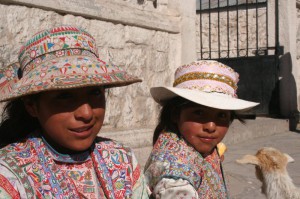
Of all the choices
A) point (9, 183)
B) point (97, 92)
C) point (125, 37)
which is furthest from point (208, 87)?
point (125, 37)

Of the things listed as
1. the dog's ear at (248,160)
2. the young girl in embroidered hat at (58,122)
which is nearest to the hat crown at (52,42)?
the young girl in embroidered hat at (58,122)

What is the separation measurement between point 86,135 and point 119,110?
3206 millimetres

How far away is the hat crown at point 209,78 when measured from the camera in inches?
85.3

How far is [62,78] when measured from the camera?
143cm

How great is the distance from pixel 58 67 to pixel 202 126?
879 millimetres

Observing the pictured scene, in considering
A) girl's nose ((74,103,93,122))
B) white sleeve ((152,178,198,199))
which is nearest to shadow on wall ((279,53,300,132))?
white sleeve ((152,178,198,199))

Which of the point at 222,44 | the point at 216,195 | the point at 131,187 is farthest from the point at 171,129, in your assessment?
the point at 222,44

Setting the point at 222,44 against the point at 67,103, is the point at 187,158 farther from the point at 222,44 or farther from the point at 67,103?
the point at 222,44

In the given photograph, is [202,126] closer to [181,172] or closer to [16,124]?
[181,172]

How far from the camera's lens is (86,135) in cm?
153

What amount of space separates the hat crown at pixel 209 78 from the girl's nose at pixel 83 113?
783 millimetres

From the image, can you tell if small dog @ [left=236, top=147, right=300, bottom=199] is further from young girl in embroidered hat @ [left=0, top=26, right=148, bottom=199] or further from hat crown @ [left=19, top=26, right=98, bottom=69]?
hat crown @ [left=19, top=26, right=98, bottom=69]

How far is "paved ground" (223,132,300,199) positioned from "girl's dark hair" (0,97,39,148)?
230cm

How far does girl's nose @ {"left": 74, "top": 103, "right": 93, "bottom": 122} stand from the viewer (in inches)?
59.1
